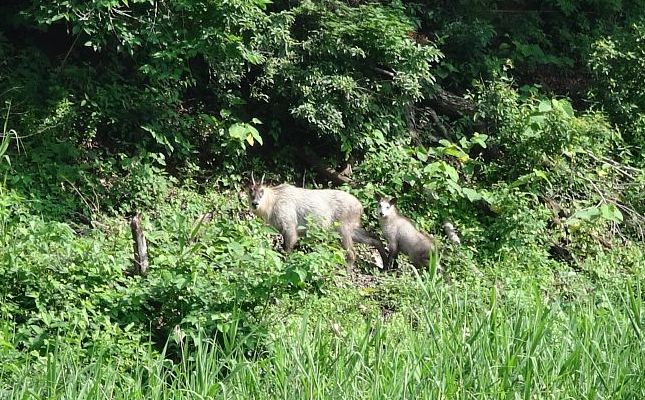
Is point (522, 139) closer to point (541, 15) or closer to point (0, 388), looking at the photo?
point (541, 15)

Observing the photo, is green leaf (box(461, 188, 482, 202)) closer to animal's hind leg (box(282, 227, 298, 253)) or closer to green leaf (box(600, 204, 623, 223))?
green leaf (box(600, 204, 623, 223))

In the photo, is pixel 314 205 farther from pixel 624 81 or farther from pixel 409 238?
pixel 624 81

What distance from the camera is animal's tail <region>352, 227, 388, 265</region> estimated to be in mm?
10367

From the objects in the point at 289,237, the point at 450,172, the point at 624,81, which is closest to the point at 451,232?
the point at 450,172

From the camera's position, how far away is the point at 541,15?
47.6 feet

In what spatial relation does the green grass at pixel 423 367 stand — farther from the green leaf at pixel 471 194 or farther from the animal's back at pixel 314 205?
the green leaf at pixel 471 194

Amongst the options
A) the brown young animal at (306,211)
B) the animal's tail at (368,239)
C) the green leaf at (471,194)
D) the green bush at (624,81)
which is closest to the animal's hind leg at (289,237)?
the brown young animal at (306,211)

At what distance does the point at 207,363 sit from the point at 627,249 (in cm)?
628

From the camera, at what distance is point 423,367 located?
595cm

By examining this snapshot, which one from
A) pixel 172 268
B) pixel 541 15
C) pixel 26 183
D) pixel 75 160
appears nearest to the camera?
pixel 172 268

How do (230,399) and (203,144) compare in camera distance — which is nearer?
(230,399)

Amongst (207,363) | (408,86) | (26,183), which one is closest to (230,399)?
(207,363)

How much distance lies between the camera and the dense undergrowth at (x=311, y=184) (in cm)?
640

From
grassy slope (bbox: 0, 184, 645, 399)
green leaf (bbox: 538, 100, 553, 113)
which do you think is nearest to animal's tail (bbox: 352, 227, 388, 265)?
grassy slope (bbox: 0, 184, 645, 399)
